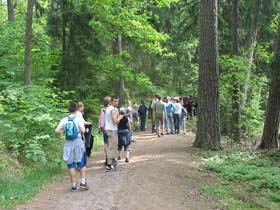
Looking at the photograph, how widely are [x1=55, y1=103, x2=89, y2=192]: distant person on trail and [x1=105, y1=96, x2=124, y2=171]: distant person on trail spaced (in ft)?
6.54

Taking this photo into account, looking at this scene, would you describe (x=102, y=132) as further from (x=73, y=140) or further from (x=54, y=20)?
(x=54, y=20)

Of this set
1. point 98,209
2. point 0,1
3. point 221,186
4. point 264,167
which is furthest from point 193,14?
point 0,1

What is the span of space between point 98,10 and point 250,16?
684cm

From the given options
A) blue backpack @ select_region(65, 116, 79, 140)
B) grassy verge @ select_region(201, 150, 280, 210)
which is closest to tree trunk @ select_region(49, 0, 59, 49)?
grassy verge @ select_region(201, 150, 280, 210)

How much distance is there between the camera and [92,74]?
16938 mm

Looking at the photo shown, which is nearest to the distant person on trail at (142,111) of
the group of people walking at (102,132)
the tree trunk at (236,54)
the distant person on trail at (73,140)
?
the tree trunk at (236,54)

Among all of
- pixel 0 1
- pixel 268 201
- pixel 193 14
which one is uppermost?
pixel 0 1

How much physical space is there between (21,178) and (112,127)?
105 inches

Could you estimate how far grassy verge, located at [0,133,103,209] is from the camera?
23.3ft

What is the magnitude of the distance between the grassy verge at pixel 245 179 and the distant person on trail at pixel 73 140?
270 centimetres

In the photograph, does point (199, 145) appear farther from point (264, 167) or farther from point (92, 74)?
point (92, 74)

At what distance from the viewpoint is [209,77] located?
12.4 metres

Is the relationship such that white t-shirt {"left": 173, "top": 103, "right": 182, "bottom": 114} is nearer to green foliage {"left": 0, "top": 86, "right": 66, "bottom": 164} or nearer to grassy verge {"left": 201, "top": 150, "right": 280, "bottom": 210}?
grassy verge {"left": 201, "top": 150, "right": 280, "bottom": 210}

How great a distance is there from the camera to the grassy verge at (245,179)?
802 centimetres
